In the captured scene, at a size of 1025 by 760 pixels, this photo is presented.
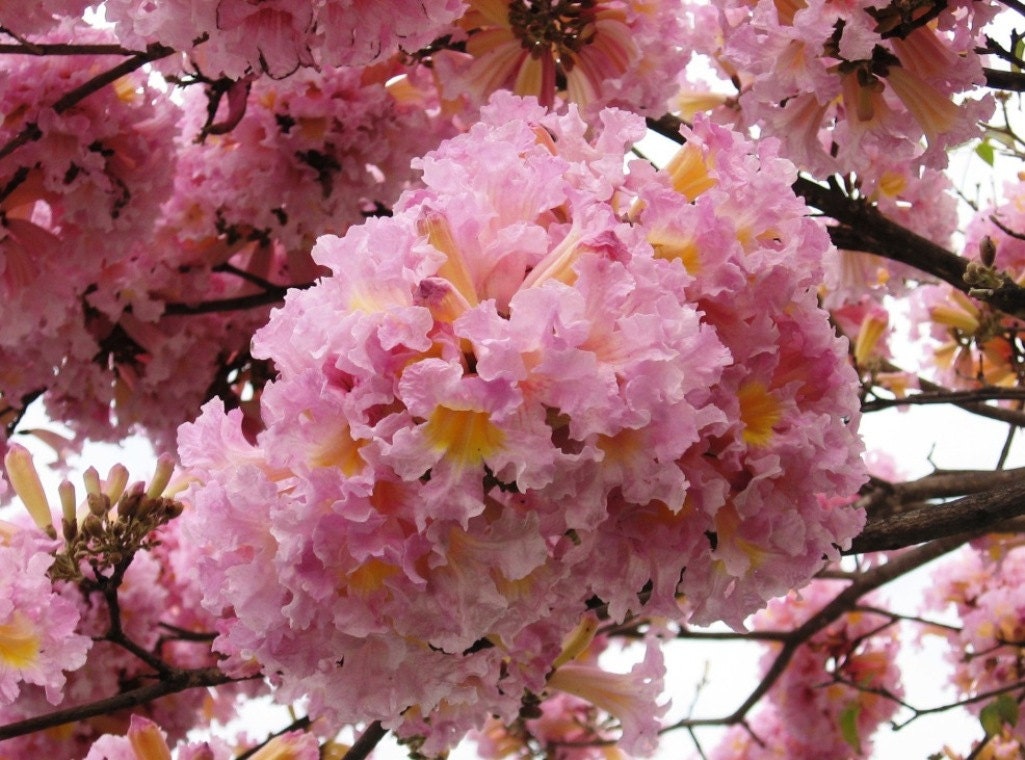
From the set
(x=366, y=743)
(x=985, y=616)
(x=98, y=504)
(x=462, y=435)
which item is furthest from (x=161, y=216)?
(x=985, y=616)

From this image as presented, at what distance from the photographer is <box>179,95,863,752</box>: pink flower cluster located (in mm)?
920

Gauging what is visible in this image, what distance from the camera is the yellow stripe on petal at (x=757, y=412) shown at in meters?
1.05

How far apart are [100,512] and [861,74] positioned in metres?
1.35

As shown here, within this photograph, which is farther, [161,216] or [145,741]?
[161,216]

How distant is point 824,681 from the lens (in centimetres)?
358

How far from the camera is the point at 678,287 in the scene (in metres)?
→ 0.99

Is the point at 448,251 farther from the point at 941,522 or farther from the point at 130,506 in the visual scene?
the point at 130,506

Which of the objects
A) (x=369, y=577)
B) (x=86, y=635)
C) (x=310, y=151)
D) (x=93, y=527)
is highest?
(x=310, y=151)

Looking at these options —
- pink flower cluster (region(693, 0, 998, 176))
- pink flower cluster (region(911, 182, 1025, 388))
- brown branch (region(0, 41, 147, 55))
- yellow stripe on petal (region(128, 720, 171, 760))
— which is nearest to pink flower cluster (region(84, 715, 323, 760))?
yellow stripe on petal (region(128, 720, 171, 760))

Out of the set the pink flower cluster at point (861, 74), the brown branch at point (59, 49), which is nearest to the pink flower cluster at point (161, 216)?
the brown branch at point (59, 49)

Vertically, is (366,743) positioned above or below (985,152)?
below

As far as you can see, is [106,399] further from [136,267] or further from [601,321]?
[601,321]

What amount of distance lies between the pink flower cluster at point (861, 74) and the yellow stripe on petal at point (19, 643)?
122 centimetres

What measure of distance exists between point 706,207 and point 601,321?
0.19 meters
